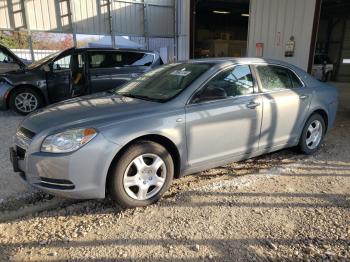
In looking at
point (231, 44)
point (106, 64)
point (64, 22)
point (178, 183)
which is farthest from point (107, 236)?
point (231, 44)

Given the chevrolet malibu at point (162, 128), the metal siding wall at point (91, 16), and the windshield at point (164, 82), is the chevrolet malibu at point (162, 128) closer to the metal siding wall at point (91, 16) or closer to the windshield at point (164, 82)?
the windshield at point (164, 82)

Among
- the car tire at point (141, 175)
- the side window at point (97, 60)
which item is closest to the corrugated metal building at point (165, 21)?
the side window at point (97, 60)

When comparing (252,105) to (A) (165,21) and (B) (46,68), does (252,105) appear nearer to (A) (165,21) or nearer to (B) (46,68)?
(B) (46,68)

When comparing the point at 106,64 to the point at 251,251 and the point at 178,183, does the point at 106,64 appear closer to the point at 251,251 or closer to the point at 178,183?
the point at 178,183

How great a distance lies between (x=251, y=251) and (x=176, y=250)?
591 millimetres

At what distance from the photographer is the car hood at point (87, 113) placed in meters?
2.92

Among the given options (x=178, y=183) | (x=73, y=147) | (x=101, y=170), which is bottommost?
(x=178, y=183)

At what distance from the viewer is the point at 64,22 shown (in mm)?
13039

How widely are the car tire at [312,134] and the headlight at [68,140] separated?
10.2 ft

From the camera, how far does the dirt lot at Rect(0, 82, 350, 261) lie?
8.29 ft

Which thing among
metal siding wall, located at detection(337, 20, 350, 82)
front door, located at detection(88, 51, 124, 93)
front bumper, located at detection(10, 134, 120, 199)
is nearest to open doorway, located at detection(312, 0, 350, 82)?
metal siding wall, located at detection(337, 20, 350, 82)

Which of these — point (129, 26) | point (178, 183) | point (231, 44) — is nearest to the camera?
point (178, 183)

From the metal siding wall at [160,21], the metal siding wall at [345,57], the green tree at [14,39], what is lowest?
the metal siding wall at [345,57]

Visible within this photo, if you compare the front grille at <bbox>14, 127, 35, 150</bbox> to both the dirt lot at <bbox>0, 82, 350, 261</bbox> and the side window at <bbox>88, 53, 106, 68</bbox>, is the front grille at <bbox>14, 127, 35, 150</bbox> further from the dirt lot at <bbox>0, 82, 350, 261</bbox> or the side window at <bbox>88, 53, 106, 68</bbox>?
the side window at <bbox>88, 53, 106, 68</bbox>
